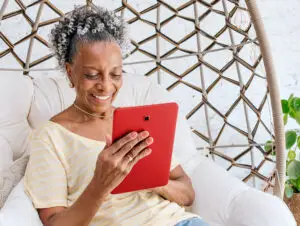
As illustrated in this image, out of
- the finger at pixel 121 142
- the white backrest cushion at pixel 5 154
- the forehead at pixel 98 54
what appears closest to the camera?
the finger at pixel 121 142

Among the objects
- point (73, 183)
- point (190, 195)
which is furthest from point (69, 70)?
point (190, 195)

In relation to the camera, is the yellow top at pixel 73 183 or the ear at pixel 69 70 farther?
the ear at pixel 69 70

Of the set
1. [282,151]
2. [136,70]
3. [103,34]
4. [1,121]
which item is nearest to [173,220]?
[282,151]

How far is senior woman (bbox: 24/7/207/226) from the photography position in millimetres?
1442

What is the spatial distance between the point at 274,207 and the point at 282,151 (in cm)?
→ 23

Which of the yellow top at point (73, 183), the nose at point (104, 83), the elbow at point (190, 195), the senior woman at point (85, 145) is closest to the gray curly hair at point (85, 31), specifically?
the senior woman at point (85, 145)

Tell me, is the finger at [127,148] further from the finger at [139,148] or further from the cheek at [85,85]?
the cheek at [85,85]

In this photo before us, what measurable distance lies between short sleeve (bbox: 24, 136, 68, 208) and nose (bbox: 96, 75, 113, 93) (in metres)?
0.22

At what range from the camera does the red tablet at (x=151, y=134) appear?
1.25 m

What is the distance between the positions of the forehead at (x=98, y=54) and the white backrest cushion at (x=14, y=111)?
40 cm

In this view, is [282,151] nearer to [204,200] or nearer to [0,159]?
[204,200]

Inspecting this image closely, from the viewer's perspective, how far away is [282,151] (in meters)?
1.72

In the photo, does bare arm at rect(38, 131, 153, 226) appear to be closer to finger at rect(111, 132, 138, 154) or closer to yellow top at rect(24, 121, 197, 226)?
finger at rect(111, 132, 138, 154)

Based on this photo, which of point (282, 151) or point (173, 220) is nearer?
point (173, 220)
